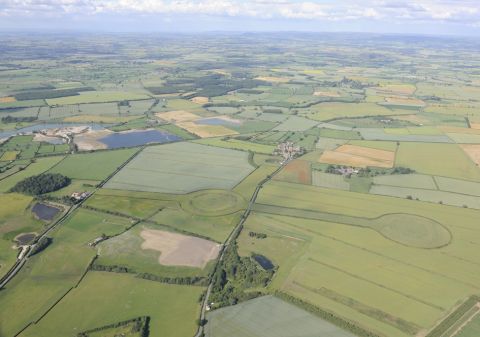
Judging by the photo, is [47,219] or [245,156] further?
[245,156]

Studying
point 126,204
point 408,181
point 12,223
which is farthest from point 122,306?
point 408,181

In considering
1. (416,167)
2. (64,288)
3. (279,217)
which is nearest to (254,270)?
(279,217)

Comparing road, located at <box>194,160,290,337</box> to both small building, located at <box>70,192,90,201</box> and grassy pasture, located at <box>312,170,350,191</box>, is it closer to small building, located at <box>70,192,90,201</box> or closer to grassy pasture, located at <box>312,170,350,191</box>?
grassy pasture, located at <box>312,170,350,191</box>

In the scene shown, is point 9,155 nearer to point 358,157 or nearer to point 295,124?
point 295,124

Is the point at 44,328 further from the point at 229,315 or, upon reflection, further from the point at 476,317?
the point at 476,317

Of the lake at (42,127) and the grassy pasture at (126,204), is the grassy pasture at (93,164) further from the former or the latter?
the lake at (42,127)

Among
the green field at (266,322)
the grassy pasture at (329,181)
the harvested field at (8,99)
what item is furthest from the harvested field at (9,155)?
the green field at (266,322)

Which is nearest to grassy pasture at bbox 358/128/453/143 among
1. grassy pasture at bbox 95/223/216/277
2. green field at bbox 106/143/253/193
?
green field at bbox 106/143/253/193
